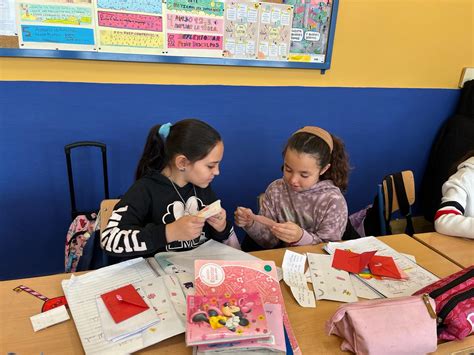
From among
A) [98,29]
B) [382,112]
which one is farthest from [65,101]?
[382,112]

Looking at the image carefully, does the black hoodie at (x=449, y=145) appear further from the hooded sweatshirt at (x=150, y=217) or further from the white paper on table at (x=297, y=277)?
the hooded sweatshirt at (x=150, y=217)

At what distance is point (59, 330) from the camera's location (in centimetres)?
95

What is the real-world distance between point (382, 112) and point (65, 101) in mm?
2075

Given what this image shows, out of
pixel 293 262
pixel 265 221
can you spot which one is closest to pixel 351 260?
pixel 293 262

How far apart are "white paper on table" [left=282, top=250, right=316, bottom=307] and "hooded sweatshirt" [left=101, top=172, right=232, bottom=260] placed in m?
0.35

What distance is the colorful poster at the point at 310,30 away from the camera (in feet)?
7.15

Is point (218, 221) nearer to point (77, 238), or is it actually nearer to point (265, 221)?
point (265, 221)

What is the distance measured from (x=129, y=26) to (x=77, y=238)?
1.11 m

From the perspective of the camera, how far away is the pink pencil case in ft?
2.94

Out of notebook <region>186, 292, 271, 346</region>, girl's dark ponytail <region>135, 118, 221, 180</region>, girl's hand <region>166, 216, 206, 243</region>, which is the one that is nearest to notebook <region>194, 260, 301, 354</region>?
notebook <region>186, 292, 271, 346</region>

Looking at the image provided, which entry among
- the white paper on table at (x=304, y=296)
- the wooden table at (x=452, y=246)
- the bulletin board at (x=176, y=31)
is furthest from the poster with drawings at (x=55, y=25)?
the wooden table at (x=452, y=246)

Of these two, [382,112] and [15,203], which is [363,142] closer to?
[382,112]

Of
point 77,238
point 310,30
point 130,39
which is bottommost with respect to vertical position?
point 77,238

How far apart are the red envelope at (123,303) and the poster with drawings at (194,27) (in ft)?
4.55
